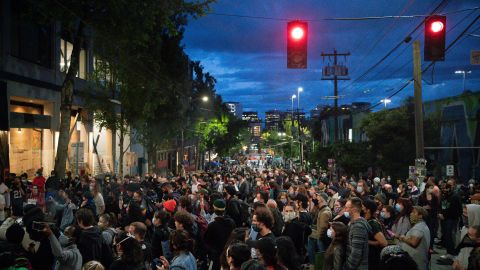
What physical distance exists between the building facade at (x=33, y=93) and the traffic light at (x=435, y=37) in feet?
51.0

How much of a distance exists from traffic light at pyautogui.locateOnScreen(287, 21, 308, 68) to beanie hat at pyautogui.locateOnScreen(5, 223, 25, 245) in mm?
6522

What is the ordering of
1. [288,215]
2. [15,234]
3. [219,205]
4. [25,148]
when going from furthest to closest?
[25,148] → [288,215] → [219,205] → [15,234]

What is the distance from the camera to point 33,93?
22031 mm

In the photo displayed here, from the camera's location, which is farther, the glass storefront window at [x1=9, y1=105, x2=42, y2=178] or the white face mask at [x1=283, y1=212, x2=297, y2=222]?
the glass storefront window at [x1=9, y1=105, x2=42, y2=178]

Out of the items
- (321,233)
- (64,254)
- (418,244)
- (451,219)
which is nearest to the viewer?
(64,254)

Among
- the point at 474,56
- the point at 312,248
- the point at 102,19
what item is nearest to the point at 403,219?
the point at 312,248

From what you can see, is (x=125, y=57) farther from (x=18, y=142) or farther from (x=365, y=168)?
(x=365, y=168)

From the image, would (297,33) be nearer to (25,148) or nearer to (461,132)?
(25,148)

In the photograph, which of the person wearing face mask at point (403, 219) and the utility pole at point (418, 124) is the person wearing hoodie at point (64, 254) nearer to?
the person wearing face mask at point (403, 219)

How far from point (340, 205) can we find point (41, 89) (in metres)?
17.4

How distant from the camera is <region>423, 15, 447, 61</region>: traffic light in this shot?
35.3ft

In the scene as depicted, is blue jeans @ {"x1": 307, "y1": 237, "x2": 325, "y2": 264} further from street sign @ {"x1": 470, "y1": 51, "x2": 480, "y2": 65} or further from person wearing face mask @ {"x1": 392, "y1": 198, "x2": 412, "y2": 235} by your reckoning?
street sign @ {"x1": 470, "y1": 51, "x2": 480, "y2": 65}

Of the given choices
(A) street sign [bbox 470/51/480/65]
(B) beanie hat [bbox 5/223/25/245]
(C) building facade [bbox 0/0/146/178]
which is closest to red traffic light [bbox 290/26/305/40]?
(B) beanie hat [bbox 5/223/25/245]

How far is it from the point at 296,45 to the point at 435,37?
319 centimetres
